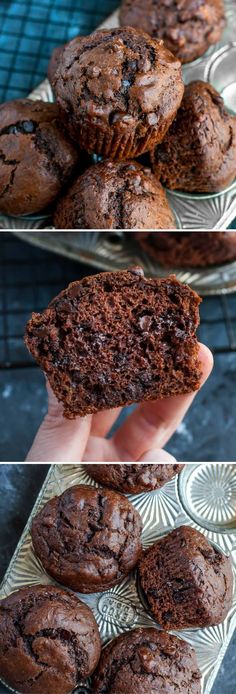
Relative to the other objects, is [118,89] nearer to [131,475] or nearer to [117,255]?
[117,255]

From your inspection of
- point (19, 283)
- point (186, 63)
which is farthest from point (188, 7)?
point (19, 283)

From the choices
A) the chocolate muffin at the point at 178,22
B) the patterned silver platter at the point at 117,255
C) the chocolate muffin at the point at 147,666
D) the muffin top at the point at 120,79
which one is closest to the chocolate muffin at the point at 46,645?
the chocolate muffin at the point at 147,666

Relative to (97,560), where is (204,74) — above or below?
above

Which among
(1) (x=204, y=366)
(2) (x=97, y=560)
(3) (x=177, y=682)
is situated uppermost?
(1) (x=204, y=366)

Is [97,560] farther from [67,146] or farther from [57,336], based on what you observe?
[67,146]

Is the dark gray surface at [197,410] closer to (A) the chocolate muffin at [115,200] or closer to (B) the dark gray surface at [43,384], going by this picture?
(B) the dark gray surface at [43,384]

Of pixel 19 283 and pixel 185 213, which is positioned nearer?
pixel 185 213
